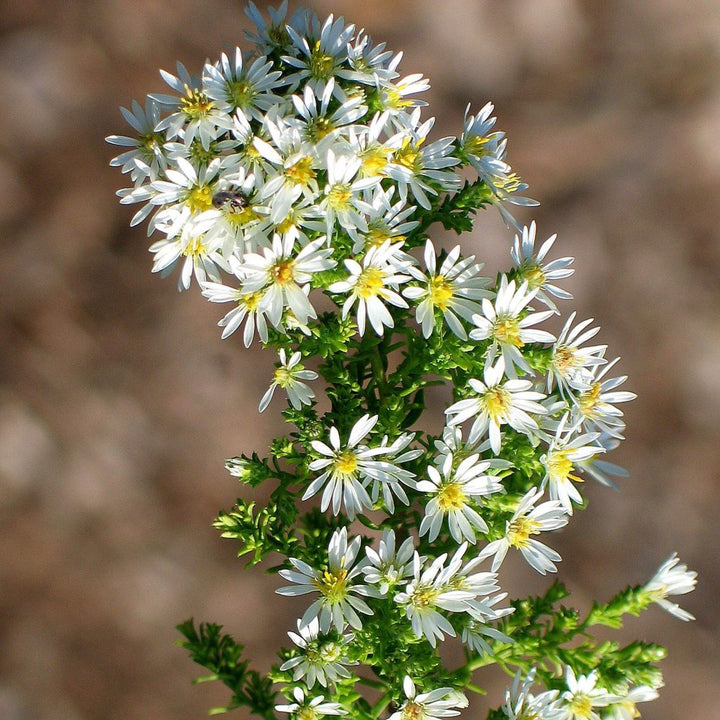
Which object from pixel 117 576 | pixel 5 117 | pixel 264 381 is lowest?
pixel 117 576

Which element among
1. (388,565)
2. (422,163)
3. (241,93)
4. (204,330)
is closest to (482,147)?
(422,163)

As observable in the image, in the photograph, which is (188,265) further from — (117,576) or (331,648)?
(117,576)

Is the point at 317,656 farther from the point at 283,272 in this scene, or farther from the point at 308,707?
the point at 283,272

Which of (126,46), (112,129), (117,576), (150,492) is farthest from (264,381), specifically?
(126,46)

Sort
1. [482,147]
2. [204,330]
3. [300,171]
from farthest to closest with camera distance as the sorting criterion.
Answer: [204,330]
[482,147]
[300,171]

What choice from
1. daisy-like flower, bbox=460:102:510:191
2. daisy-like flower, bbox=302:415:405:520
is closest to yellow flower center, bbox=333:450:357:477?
daisy-like flower, bbox=302:415:405:520

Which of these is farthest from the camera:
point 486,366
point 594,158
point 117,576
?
point 594,158
